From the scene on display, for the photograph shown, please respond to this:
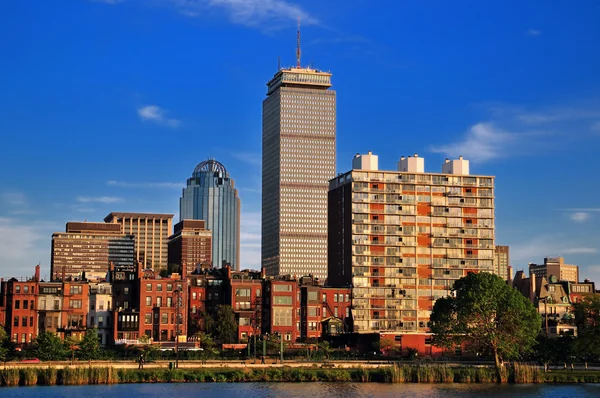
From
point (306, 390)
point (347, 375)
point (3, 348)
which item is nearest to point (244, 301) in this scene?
point (3, 348)

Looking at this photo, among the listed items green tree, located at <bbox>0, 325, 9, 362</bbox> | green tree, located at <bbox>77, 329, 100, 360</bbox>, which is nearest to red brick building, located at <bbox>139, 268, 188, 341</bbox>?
green tree, located at <bbox>0, 325, 9, 362</bbox>

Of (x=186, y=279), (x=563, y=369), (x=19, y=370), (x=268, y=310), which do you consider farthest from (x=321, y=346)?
(x=19, y=370)

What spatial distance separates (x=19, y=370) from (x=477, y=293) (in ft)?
220

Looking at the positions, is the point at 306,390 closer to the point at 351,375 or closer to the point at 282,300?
the point at 351,375

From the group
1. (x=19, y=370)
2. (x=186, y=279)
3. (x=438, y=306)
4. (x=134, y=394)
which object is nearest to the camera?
(x=134, y=394)

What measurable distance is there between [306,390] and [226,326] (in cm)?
7023

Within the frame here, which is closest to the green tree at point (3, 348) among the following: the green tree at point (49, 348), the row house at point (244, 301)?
the green tree at point (49, 348)

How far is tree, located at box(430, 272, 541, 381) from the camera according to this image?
14238 cm

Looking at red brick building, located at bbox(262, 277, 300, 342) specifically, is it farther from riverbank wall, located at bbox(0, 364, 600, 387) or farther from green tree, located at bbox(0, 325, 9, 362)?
riverbank wall, located at bbox(0, 364, 600, 387)

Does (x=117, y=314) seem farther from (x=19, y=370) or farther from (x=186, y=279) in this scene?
(x=19, y=370)

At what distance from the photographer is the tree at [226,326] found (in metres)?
188

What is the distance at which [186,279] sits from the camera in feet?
645

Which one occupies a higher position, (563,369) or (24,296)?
(24,296)

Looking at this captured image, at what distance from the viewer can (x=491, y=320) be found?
147 meters
